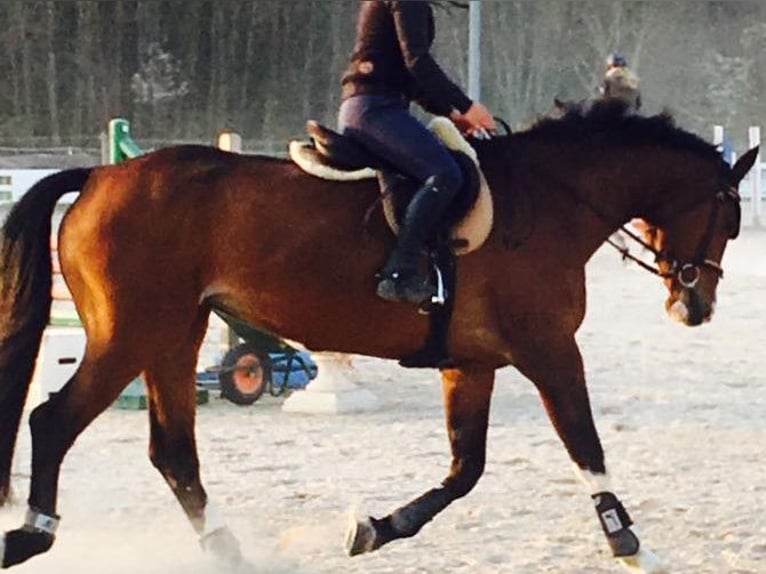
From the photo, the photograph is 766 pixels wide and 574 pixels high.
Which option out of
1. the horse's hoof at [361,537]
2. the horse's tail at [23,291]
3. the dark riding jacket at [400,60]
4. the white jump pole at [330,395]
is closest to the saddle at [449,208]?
the dark riding jacket at [400,60]

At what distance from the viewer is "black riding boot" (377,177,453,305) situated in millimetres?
5086

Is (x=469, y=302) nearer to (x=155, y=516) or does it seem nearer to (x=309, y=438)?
(x=155, y=516)

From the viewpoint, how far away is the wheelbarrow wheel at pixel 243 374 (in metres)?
9.49

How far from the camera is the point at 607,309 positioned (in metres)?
15.3

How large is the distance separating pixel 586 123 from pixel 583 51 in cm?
4178

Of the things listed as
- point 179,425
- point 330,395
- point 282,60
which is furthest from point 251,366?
point 282,60

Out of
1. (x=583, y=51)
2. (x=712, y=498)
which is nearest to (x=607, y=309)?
(x=712, y=498)

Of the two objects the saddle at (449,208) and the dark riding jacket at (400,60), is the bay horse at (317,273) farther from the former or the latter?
the dark riding jacket at (400,60)

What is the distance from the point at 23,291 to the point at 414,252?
1.47 metres

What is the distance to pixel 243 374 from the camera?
9570 millimetres

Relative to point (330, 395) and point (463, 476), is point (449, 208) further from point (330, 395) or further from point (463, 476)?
point (330, 395)

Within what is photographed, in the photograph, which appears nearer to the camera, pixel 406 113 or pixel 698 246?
pixel 406 113

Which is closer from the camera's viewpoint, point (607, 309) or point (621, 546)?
point (621, 546)

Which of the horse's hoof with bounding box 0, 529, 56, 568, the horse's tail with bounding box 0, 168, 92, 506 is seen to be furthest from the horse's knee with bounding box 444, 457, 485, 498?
the horse's tail with bounding box 0, 168, 92, 506
